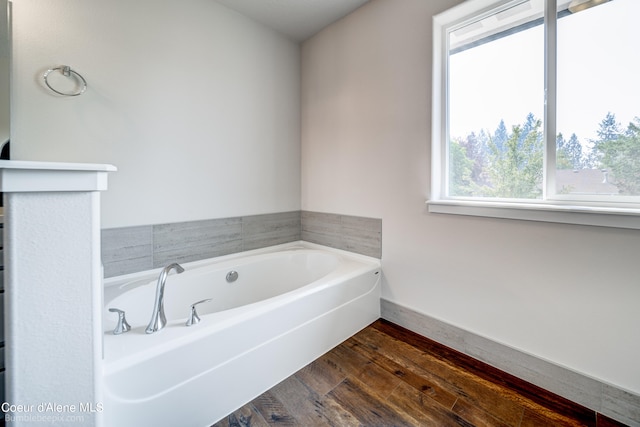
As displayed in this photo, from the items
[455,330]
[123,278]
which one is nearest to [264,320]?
[123,278]

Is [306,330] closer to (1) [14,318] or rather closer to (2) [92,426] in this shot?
(2) [92,426]

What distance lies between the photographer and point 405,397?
1.41 metres

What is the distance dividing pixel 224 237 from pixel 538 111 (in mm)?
2305

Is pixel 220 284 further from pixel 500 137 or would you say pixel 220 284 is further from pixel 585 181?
pixel 585 181

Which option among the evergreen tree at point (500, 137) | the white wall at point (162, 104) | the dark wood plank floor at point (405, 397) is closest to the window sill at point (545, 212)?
the evergreen tree at point (500, 137)

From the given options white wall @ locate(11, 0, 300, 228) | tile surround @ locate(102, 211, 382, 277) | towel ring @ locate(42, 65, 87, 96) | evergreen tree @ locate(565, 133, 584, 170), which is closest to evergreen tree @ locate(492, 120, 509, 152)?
evergreen tree @ locate(565, 133, 584, 170)

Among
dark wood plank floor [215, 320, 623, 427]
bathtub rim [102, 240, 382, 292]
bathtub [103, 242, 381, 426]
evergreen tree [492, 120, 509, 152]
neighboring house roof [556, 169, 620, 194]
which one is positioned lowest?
dark wood plank floor [215, 320, 623, 427]

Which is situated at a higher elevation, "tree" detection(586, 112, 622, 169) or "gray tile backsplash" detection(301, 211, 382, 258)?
"tree" detection(586, 112, 622, 169)

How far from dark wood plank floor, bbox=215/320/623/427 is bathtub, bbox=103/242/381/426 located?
13cm

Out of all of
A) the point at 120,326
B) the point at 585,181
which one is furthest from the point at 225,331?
the point at 585,181

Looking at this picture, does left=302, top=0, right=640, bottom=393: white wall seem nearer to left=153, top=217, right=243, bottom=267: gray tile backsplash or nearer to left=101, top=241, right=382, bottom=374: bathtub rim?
left=101, top=241, right=382, bottom=374: bathtub rim

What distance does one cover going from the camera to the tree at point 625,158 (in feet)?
4.23

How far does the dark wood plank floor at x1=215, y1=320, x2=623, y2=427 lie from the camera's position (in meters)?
1.27

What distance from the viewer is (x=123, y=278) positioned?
5.91 ft
